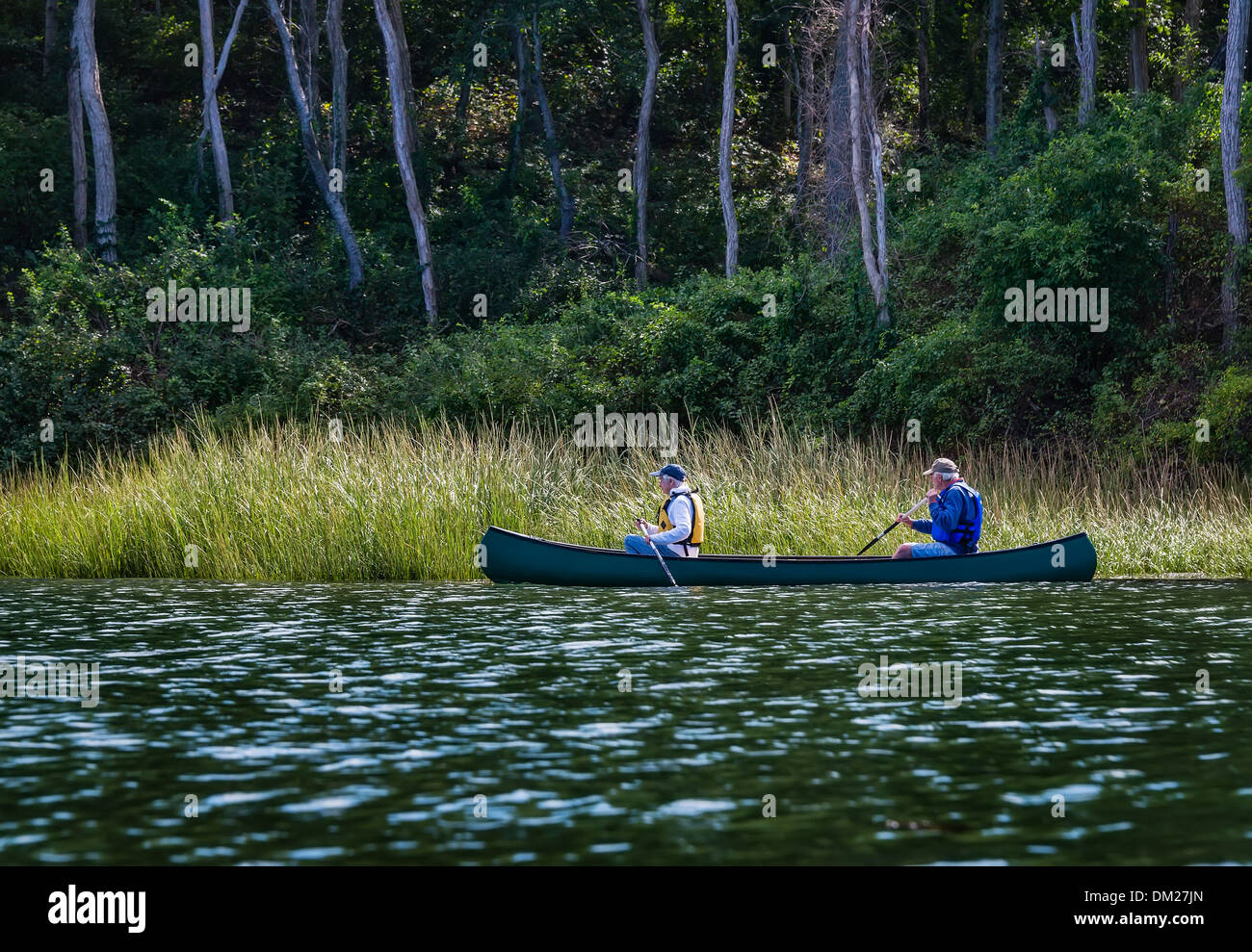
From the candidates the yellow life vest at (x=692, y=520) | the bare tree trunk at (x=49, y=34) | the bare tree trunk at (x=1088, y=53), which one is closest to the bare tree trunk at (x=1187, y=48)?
the bare tree trunk at (x=1088, y=53)

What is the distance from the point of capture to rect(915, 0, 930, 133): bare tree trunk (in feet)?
105

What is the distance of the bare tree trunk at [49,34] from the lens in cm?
3307

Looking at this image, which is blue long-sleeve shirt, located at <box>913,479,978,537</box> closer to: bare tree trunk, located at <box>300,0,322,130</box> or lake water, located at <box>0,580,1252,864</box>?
lake water, located at <box>0,580,1252,864</box>

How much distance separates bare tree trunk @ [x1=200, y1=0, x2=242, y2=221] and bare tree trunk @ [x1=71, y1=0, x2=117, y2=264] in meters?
2.23

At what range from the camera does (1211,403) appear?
18.9 metres

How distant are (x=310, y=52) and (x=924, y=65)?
12995 millimetres

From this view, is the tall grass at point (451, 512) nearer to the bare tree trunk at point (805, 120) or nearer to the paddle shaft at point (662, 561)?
the paddle shaft at point (662, 561)

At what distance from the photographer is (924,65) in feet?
105

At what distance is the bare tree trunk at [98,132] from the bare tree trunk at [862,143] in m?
14.2

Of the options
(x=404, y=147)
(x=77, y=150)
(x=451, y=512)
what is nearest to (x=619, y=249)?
(x=404, y=147)

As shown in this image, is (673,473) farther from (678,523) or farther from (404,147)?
(404,147)

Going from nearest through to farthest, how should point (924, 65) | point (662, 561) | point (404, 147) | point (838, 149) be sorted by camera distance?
1. point (662, 561)
2. point (838, 149)
3. point (404, 147)
4. point (924, 65)

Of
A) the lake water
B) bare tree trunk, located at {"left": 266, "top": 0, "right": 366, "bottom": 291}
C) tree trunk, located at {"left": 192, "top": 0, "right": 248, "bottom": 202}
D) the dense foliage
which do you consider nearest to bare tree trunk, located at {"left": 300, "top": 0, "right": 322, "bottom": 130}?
the dense foliage
